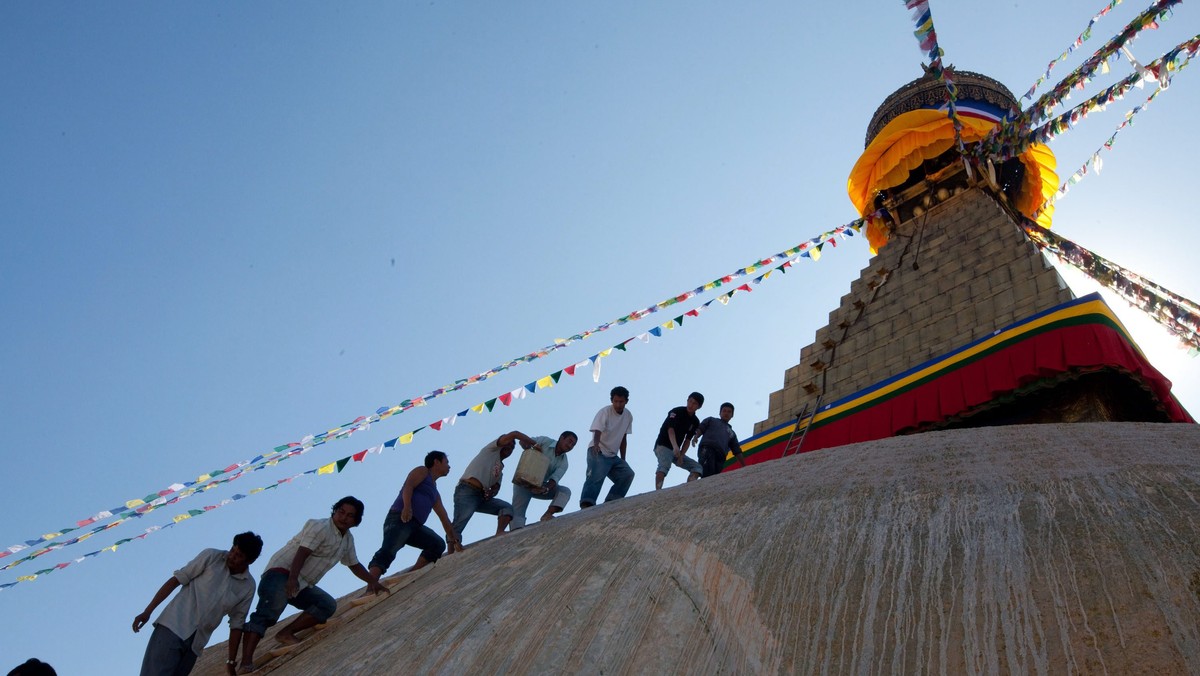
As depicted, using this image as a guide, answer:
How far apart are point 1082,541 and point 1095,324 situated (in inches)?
236

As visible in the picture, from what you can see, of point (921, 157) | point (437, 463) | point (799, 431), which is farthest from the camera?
point (921, 157)

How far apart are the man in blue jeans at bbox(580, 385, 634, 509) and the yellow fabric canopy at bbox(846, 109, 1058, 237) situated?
829 cm

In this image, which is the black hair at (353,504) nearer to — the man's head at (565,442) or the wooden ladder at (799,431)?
the man's head at (565,442)

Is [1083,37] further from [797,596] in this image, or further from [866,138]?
[797,596]

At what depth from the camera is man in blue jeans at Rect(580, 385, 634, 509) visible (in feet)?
24.6

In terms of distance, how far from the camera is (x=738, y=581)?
3471mm

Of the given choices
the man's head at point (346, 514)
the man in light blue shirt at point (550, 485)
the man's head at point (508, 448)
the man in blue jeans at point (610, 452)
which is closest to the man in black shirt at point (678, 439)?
the man in blue jeans at point (610, 452)

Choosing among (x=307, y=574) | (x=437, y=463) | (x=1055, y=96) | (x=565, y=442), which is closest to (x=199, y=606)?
(x=307, y=574)

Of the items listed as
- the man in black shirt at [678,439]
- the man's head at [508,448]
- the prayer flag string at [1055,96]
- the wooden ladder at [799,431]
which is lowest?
the wooden ladder at [799,431]

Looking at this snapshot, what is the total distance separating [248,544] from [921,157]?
11.9 m

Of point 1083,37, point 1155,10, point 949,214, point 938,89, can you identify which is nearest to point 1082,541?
point 1155,10

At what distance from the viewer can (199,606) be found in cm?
464

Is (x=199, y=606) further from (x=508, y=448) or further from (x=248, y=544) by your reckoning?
(x=508, y=448)

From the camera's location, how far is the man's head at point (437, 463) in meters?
6.19
